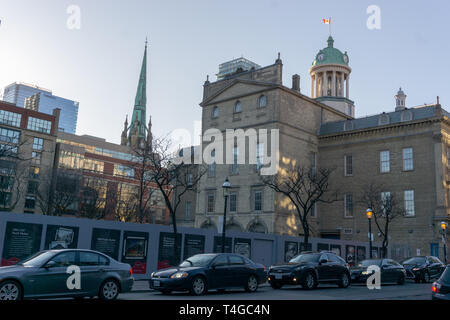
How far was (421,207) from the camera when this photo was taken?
1774 inches

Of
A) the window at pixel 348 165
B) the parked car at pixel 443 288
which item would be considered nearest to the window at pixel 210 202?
the window at pixel 348 165

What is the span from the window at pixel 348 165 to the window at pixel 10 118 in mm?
57878

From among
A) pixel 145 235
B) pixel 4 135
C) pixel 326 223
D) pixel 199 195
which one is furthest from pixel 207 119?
pixel 4 135

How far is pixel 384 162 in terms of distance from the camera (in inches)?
1933

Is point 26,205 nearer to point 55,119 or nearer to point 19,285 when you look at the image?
point 55,119

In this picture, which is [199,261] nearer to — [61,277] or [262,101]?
[61,277]

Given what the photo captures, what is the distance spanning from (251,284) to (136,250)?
790 centimetres

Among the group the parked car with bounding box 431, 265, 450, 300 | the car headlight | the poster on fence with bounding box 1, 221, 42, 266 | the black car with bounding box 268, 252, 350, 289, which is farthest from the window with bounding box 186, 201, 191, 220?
the parked car with bounding box 431, 265, 450, 300

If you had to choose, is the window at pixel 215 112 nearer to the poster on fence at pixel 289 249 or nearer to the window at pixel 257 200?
the window at pixel 257 200

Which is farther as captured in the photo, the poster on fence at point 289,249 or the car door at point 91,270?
the poster on fence at point 289,249

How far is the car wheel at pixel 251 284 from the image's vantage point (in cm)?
1806

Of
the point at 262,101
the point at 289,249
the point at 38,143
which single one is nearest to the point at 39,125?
the point at 38,143
